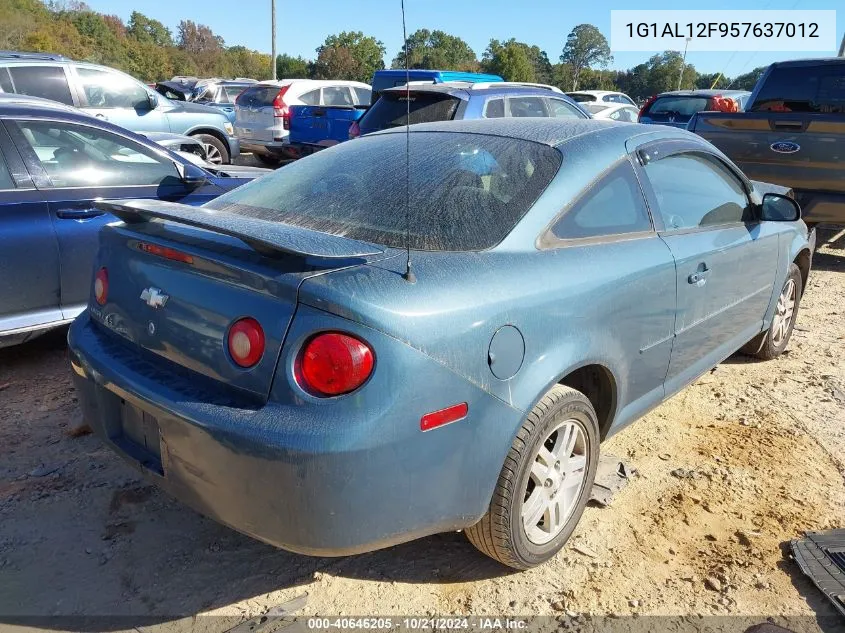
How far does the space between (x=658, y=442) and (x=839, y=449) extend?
90 centimetres

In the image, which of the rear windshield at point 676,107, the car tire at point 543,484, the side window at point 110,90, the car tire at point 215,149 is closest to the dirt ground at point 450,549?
the car tire at point 543,484

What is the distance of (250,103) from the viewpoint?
41.0 feet

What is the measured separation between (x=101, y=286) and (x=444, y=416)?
4.76ft

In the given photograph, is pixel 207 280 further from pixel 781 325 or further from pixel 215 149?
pixel 215 149

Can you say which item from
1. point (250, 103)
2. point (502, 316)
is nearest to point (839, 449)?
point (502, 316)

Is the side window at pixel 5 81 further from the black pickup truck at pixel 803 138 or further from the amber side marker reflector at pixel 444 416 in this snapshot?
the amber side marker reflector at pixel 444 416

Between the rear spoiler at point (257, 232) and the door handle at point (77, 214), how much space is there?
1.74m

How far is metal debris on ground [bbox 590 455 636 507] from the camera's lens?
2920 mm

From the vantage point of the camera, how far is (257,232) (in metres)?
2.04

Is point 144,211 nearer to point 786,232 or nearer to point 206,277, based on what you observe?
point 206,277

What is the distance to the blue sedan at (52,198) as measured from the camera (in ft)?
12.3

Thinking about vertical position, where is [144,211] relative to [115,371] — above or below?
above

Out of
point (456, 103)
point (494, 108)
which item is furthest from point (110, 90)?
point (494, 108)

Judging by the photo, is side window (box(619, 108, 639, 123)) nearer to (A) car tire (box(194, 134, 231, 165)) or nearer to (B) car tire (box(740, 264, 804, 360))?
(A) car tire (box(194, 134, 231, 165))
